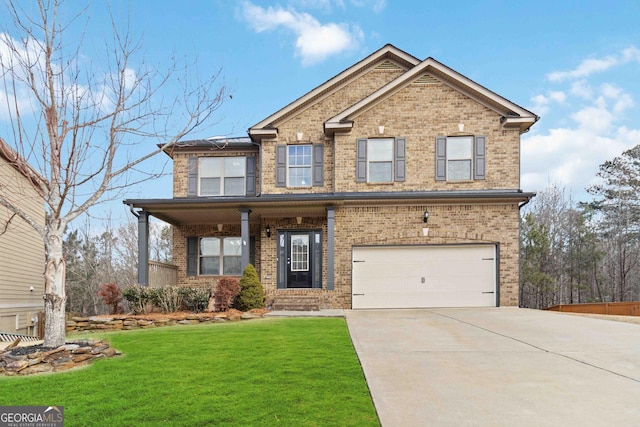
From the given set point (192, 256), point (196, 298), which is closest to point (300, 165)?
point (192, 256)

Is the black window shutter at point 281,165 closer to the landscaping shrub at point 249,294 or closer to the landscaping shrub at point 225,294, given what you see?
the landscaping shrub at point 249,294

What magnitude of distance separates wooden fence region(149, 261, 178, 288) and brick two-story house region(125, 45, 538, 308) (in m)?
0.47

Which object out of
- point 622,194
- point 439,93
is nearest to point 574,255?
point 622,194

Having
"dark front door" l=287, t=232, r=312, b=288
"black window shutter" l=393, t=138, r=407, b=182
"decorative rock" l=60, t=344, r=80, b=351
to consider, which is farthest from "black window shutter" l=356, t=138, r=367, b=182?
"decorative rock" l=60, t=344, r=80, b=351

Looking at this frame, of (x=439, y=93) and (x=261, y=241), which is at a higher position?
(x=439, y=93)

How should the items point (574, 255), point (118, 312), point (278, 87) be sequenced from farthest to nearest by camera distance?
1. point (574, 255)
2. point (278, 87)
3. point (118, 312)

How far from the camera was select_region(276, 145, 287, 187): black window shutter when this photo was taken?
15.0m

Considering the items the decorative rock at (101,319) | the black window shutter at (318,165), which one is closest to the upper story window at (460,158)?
the black window shutter at (318,165)

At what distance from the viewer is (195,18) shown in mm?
9172

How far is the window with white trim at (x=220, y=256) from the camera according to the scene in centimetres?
1574

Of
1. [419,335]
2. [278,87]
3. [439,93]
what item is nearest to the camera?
[419,335]

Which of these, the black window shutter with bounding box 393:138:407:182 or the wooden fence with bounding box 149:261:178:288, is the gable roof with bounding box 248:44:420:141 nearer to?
the black window shutter with bounding box 393:138:407:182

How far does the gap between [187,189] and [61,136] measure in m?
9.23

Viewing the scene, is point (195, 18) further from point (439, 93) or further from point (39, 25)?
point (439, 93)
